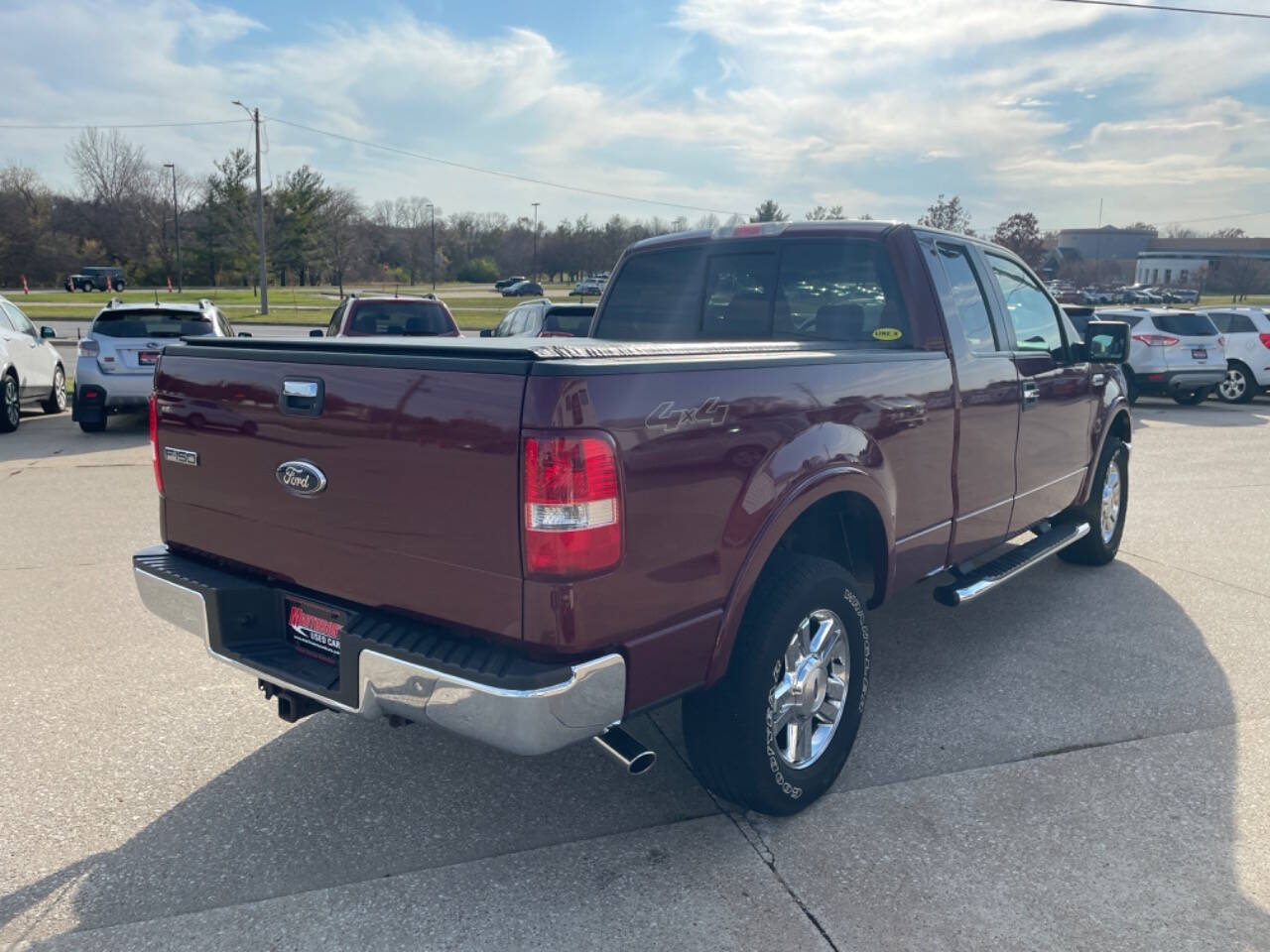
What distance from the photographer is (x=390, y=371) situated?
8.75ft

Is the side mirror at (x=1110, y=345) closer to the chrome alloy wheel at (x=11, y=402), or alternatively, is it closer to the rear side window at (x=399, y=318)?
the rear side window at (x=399, y=318)

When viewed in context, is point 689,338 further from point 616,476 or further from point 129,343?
point 129,343

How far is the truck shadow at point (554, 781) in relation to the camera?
288 centimetres

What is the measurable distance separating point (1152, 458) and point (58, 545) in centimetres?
1090

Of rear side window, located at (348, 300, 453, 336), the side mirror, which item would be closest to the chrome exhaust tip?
the side mirror

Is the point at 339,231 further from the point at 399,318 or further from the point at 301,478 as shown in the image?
the point at 301,478

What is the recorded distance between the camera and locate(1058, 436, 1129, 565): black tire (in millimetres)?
6078

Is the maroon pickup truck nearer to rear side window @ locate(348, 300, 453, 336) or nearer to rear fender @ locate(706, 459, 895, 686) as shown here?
rear fender @ locate(706, 459, 895, 686)

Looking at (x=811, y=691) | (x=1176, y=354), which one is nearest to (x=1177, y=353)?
(x=1176, y=354)

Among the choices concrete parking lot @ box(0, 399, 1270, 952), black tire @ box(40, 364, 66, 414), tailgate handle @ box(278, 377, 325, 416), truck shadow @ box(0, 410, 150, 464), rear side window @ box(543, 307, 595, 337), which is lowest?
concrete parking lot @ box(0, 399, 1270, 952)

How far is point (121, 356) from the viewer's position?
11234mm

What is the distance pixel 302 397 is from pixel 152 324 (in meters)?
10.1

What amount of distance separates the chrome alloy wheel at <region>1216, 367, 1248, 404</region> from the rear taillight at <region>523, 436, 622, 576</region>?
18.3 meters

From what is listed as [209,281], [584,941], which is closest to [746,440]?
[584,941]
